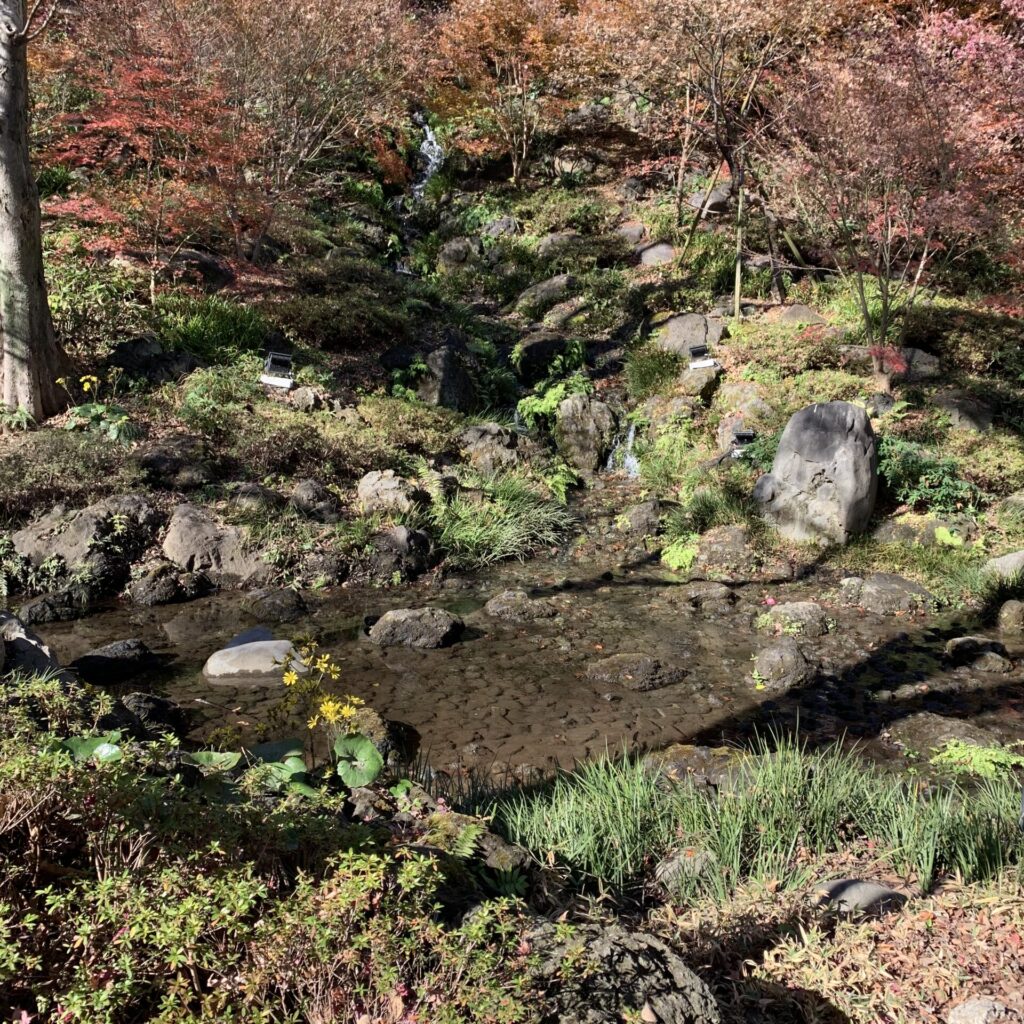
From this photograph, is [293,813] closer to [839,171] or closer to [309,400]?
[309,400]

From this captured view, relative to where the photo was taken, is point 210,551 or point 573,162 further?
point 573,162

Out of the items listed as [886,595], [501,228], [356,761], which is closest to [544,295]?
[501,228]

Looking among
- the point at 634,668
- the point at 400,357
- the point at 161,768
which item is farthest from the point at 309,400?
the point at 161,768

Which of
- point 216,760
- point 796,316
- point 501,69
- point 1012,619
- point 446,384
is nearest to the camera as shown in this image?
point 216,760

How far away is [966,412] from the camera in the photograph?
1072 centimetres

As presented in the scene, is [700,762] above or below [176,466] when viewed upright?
below

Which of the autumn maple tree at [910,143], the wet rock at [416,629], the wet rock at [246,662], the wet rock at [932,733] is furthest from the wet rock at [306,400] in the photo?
the wet rock at [932,733]

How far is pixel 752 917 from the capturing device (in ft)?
9.68

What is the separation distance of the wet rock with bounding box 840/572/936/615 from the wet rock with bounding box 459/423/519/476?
16.5 feet

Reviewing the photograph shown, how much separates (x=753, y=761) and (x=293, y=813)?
2.81 m

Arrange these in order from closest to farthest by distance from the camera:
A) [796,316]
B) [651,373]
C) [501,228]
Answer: [651,373] → [796,316] → [501,228]

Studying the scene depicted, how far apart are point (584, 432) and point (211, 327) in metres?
6.06

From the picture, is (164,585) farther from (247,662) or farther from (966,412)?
(966,412)

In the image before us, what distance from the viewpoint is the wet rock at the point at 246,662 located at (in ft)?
21.6
